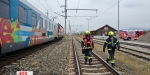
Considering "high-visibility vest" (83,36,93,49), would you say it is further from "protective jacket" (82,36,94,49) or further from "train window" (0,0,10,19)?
"train window" (0,0,10,19)

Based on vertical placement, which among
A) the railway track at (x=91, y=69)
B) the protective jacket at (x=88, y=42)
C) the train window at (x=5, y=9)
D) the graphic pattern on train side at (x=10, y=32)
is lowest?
the railway track at (x=91, y=69)

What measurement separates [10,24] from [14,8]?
107 cm

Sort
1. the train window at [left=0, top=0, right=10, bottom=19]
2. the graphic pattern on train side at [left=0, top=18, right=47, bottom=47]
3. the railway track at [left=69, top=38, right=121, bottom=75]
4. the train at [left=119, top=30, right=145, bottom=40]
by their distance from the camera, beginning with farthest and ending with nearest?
the train at [left=119, top=30, right=145, bottom=40]
the train window at [left=0, top=0, right=10, bottom=19]
the graphic pattern on train side at [left=0, top=18, right=47, bottom=47]
the railway track at [left=69, top=38, right=121, bottom=75]

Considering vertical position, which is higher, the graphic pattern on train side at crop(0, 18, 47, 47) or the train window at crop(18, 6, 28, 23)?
the train window at crop(18, 6, 28, 23)

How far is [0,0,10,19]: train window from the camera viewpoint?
7711 millimetres

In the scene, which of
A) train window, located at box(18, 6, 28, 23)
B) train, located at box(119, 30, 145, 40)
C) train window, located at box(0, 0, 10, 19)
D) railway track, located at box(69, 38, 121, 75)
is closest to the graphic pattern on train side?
train window, located at box(0, 0, 10, 19)

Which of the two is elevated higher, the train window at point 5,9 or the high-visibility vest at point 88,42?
the train window at point 5,9

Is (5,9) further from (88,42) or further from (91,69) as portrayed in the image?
(91,69)

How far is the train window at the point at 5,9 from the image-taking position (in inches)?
304

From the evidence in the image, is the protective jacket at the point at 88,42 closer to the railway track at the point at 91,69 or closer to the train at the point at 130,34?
the railway track at the point at 91,69

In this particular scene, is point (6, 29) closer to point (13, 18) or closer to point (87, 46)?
point (13, 18)

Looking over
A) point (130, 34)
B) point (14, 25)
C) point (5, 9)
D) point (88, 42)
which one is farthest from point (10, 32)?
point (130, 34)

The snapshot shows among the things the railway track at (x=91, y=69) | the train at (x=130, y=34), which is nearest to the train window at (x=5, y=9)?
the railway track at (x=91, y=69)

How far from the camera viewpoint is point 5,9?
26.4ft
